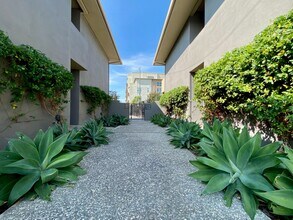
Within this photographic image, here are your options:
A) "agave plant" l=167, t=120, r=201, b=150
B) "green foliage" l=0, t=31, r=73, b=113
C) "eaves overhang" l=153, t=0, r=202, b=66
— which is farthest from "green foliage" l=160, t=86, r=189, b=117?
"green foliage" l=0, t=31, r=73, b=113

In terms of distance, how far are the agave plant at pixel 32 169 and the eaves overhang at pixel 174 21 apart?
9.29 metres

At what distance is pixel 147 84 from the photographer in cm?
5578

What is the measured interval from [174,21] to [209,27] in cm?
379

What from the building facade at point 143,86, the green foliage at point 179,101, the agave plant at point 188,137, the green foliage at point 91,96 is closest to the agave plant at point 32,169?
the agave plant at point 188,137

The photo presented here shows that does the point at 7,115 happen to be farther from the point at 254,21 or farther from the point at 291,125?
the point at 254,21

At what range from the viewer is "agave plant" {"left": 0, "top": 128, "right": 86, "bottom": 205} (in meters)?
2.06

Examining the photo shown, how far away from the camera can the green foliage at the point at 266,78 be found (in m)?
2.88

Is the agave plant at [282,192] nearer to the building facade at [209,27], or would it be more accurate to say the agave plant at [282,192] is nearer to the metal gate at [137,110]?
the building facade at [209,27]

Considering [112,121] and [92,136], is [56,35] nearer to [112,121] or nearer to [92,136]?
[92,136]

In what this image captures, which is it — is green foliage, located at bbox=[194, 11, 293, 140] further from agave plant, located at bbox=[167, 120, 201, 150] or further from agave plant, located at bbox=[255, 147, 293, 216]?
agave plant, located at bbox=[167, 120, 201, 150]

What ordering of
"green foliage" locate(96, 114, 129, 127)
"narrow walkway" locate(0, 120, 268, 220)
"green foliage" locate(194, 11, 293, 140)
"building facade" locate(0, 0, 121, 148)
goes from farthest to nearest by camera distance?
"green foliage" locate(96, 114, 129, 127)
"building facade" locate(0, 0, 121, 148)
"green foliage" locate(194, 11, 293, 140)
"narrow walkway" locate(0, 120, 268, 220)

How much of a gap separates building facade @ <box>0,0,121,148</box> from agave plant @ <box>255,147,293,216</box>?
16.7ft

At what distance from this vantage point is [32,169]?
2219mm

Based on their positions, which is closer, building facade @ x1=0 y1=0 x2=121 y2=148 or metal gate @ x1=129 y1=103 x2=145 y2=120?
building facade @ x1=0 y1=0 x2=121 y2=148
